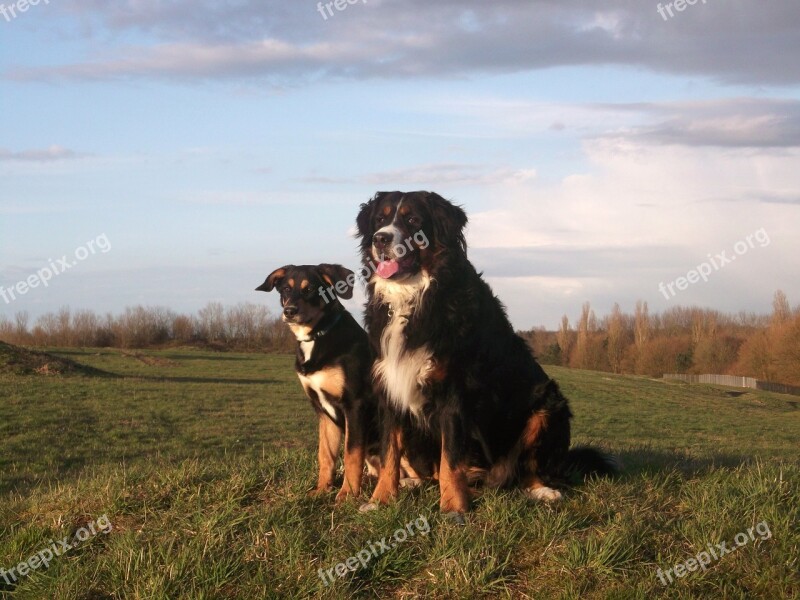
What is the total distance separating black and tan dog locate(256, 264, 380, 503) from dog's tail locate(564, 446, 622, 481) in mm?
1547

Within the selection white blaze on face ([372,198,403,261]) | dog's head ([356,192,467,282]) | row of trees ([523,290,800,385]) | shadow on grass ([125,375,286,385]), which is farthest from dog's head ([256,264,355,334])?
row of trees ([523,290,800,385])

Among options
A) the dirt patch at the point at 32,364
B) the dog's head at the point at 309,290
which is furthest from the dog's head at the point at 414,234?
the dirt patch at the point at 32,364

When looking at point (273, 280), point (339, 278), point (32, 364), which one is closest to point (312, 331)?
point (339, 278)

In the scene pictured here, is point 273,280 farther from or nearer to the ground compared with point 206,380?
farther from the ground

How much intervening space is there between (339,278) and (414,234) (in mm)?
Result: 1546

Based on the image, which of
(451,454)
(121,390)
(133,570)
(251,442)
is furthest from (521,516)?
(121,390)

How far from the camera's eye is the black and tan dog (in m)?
6.29

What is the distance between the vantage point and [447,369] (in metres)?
5.52

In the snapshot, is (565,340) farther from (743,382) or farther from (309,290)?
(309,290)

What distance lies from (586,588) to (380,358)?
2086mm

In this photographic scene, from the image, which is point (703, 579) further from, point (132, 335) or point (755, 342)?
point (755, 342)

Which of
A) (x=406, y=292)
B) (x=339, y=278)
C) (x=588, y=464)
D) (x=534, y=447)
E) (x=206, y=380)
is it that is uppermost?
(x=339, y=278)

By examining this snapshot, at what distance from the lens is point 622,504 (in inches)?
221

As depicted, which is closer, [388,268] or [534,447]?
[388,268]
